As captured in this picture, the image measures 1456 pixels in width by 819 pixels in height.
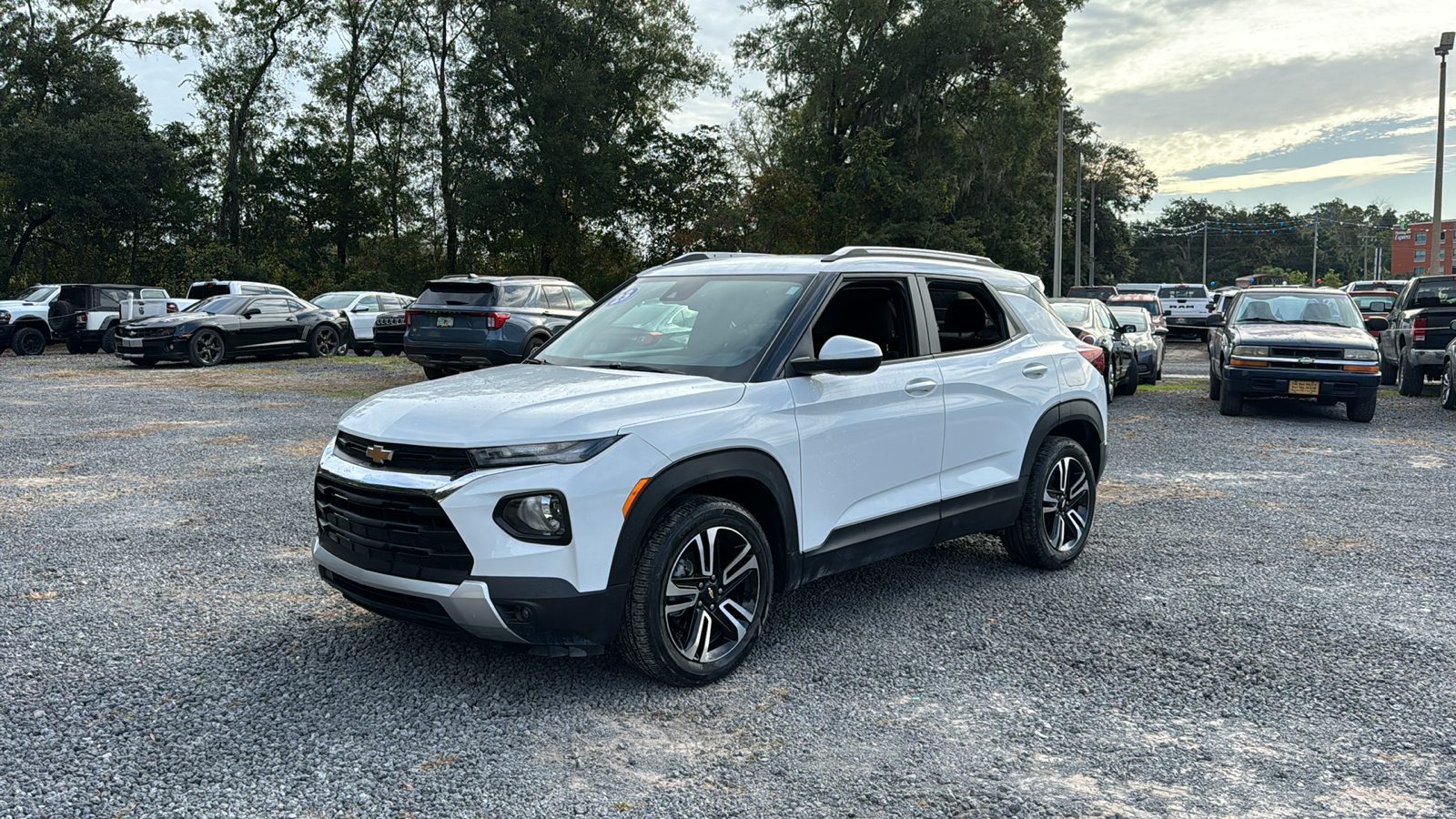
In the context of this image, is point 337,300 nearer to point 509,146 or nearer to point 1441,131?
point 509,146

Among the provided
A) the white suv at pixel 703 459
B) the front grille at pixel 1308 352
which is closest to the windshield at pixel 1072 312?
the front grille at pixel 1308 352

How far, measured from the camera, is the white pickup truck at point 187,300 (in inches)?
870

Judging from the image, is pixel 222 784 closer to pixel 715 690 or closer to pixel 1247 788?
pixel 715 690

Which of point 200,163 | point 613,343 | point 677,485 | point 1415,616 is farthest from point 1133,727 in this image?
point 200,163

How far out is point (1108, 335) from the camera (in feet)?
50.3

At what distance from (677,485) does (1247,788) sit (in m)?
2.16

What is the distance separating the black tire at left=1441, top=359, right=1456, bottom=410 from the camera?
14047mm

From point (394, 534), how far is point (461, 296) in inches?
494

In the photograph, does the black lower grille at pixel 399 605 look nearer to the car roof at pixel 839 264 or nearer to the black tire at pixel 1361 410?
the car roof at pixel 839 264

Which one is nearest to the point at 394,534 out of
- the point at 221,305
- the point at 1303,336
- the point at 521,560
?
the point at 521,560

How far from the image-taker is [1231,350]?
13.4 meters

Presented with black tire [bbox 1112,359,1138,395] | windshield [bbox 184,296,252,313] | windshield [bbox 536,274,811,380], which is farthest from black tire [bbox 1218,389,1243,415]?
windshield [bbox 184,296,252,313]

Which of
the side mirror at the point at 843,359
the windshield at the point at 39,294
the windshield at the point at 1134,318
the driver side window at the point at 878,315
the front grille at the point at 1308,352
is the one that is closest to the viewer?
the side mirror at the point at 843,359

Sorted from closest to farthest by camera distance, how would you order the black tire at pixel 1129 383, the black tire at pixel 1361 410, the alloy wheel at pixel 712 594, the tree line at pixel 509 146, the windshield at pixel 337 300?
the alloy wheel at pixel 712 594 < the black tire at pixel 1361 410 < the black tire at pixel 1129 383 < the windshield at pixel 337 300 < the tree line at pixel 509 146
